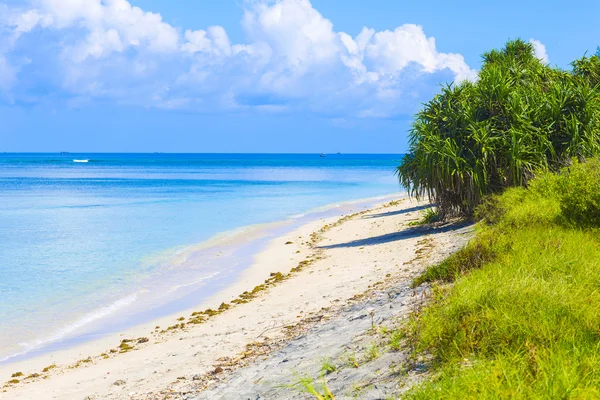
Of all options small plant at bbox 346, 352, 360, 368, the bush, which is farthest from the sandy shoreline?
the bush

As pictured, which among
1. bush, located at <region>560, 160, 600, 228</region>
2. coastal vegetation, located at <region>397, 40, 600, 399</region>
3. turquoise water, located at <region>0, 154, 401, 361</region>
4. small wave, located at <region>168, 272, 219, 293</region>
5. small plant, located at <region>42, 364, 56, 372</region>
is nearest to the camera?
coastal vegetation, located at <region>397, 40, 600, 399</region>

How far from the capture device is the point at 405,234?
18.4m

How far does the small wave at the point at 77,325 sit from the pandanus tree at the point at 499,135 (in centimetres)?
825

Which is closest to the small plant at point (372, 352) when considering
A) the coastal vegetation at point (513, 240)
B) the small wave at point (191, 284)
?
the coastal vegetation at point (513, 240)

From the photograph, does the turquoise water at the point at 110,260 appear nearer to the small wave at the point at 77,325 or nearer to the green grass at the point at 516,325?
the small wave at the point at 77,325

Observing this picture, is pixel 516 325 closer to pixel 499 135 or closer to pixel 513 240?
pixel 513 240

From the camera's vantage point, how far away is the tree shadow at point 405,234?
17.3 m

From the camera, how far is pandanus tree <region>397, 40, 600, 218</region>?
1578 cm

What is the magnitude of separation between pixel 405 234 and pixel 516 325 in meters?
13.4

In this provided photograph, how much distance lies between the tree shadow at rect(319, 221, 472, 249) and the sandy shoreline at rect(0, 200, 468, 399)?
0.35 meters

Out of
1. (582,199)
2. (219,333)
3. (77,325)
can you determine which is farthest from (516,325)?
(77,325)

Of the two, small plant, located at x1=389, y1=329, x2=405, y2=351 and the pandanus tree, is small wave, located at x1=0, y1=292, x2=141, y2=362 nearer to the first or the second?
small plant, located at x1=389, y1=329, x2=405, y2=351

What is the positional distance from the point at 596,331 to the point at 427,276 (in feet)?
12.3

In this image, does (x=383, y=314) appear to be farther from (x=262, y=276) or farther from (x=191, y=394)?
(x=262, y=276)
